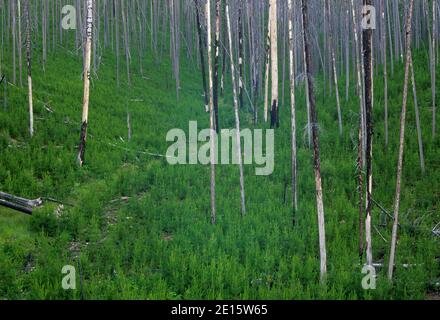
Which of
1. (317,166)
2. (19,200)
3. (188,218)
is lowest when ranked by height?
(188,218)

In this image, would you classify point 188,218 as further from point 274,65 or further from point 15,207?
point 274,65

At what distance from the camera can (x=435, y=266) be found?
6.34 m

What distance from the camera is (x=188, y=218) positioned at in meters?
8.47

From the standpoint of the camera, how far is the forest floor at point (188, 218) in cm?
586

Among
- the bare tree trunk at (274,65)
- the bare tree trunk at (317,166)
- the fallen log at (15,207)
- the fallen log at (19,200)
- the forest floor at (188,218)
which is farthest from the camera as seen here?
the bare tree trunk at (274,65)

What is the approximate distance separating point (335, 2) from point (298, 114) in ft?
50.7

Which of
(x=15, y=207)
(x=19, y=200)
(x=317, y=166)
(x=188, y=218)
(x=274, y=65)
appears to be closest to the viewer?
(x=317, y=166)

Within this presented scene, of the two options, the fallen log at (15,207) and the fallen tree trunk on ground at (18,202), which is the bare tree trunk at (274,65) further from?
the fallen log at (15,207)

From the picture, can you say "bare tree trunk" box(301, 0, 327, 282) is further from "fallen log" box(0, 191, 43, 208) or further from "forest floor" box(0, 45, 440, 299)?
"fallen log" box(0, 191, 43, 208)

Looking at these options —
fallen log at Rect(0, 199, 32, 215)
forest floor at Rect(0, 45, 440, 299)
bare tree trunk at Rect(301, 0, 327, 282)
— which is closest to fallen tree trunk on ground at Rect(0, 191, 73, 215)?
fallen log at Rect(0, 199, 32, 215)

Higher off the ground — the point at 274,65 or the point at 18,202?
the point at 274,65

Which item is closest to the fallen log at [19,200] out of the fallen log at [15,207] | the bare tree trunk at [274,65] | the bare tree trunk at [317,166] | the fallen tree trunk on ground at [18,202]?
the fallen tree trunk on ground at [18,202]

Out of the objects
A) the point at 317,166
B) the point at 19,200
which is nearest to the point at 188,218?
the point at 317,166

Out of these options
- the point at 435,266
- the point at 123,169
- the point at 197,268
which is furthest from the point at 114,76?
the point at 435,266
